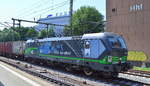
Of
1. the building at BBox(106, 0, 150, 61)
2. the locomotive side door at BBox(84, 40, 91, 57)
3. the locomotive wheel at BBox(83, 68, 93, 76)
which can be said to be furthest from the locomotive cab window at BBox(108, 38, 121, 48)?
the building at BBox(106, 0, 150, 61)

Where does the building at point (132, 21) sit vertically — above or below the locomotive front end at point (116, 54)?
above

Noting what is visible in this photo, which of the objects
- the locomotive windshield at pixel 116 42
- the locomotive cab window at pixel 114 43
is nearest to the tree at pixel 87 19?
the locomotive windshield at pixel 116 42

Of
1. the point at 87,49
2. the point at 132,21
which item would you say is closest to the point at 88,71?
the point at 87,49

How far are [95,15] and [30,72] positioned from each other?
44.2 metres

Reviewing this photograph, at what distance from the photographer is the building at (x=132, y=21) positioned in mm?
32219

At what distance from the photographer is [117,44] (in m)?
15.3

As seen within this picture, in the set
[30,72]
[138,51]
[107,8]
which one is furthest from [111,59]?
[107,8]

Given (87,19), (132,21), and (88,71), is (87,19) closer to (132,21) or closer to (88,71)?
(132,21)

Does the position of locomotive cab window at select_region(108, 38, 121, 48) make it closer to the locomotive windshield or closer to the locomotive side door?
the locomotive windshield

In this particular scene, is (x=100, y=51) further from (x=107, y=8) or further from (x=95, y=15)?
(x=95, y=15)

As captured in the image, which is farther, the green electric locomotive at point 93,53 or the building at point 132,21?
the building at point 132,21

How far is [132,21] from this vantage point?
34.1 m

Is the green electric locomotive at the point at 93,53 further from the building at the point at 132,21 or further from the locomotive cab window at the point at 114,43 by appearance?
the building at the point at 132,21

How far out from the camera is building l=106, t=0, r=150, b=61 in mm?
32219
